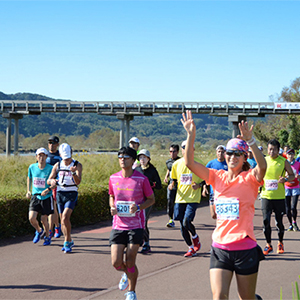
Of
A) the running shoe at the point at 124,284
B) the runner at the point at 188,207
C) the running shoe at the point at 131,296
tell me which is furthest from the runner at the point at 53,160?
the running shoe at the point at 131,296

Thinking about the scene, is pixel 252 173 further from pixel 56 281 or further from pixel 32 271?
pixel 32 271

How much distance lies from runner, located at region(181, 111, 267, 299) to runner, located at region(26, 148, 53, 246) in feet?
18.1

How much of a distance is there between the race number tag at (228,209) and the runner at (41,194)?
5.56 meters

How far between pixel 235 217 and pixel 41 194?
19.0 ft

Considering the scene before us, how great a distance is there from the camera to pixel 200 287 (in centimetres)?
668

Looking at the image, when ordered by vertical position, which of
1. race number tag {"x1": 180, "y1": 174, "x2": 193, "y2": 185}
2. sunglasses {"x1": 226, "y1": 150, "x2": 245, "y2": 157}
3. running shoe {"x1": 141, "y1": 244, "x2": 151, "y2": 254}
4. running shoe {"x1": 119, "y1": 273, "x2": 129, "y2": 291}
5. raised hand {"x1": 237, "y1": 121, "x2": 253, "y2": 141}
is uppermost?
raised hand {"x1": 237, "y1": 121, "x2": 253, "y2": 141}

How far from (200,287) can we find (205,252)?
8.34ft

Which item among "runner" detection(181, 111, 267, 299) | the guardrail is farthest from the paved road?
the guardrail

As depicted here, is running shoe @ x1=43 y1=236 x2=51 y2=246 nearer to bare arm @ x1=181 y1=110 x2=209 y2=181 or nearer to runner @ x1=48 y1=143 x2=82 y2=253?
runner @ x1=48 y1=143 x2=82 y2=253

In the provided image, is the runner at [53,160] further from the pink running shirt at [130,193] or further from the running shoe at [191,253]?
the pink running shirt at [130,193]

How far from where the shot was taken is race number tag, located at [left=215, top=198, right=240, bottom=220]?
14.8ft

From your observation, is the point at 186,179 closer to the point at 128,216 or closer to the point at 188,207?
the point at 188,207

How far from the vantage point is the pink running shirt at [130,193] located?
607 centimetres

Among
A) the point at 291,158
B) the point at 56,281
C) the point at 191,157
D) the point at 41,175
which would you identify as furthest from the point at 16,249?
the point at 291,158
